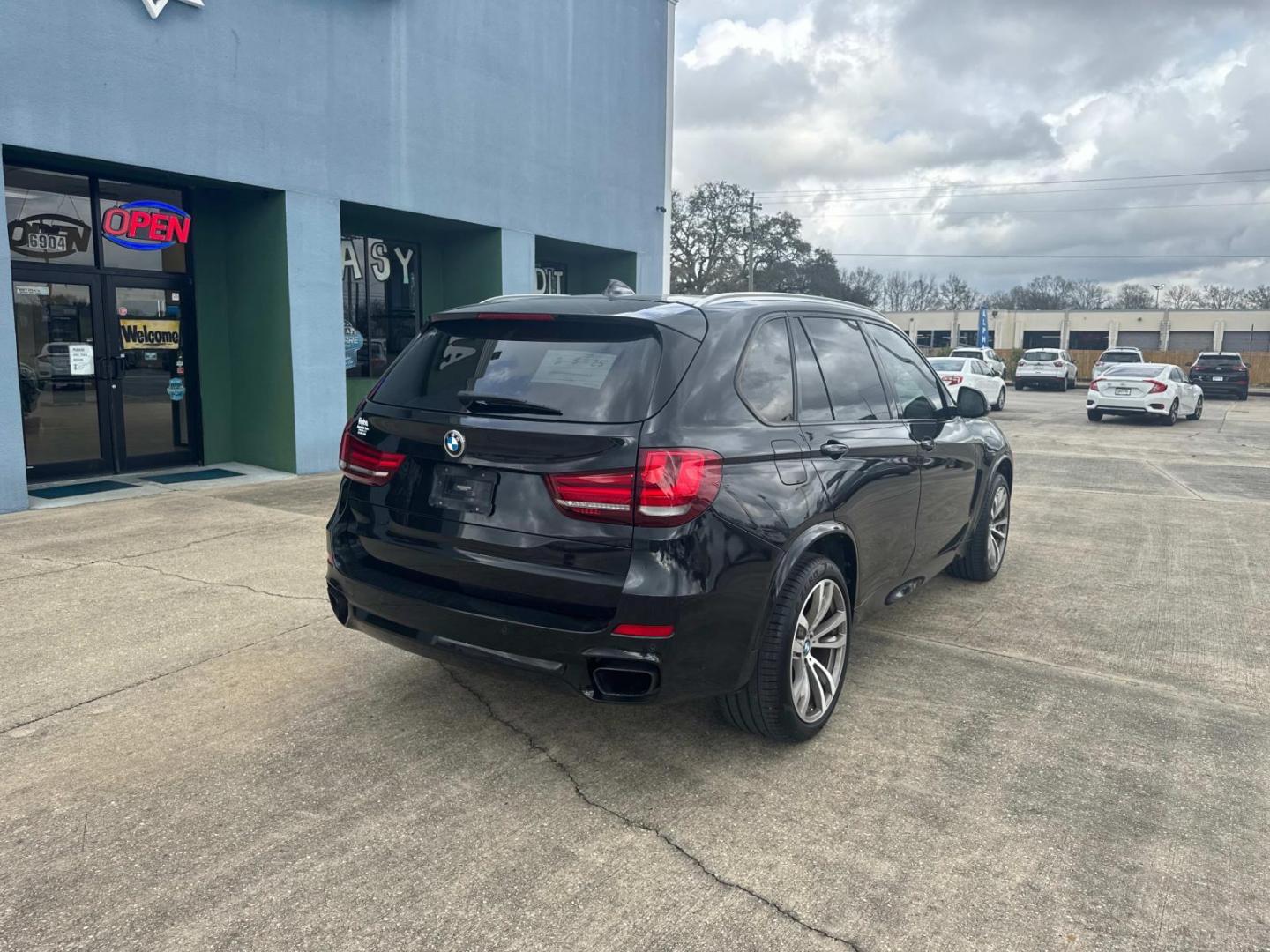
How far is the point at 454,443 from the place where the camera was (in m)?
3.27

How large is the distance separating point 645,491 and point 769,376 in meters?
0.94

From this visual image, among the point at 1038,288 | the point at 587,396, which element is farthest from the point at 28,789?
the point at 1038,288

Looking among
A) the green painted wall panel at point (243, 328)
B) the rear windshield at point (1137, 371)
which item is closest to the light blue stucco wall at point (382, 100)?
the green painted wall panel at point (243, 328)

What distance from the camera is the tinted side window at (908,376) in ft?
15.2

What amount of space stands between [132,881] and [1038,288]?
100263 millimetres

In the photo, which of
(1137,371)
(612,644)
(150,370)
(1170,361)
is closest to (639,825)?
(612,644)

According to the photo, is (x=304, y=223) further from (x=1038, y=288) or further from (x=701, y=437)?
(x=1038, y=288)

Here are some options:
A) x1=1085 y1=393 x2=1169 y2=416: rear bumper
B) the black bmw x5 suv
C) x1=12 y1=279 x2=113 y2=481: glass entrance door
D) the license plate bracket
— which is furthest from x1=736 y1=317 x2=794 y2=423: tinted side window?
x1=1085 y1=393 x2=1169 y2=416: rear bumper

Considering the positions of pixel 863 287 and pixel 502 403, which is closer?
pixel 502 403

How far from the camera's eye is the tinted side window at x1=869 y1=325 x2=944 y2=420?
463 cm

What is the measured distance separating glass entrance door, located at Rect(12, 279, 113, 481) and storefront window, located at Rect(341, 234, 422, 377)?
132 inches

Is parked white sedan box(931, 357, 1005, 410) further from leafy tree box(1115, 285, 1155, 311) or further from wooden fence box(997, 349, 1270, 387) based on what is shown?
leafy tree box(1115, 285, 1155, 311)

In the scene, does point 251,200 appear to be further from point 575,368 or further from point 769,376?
point 769,376

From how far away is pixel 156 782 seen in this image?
326cm
